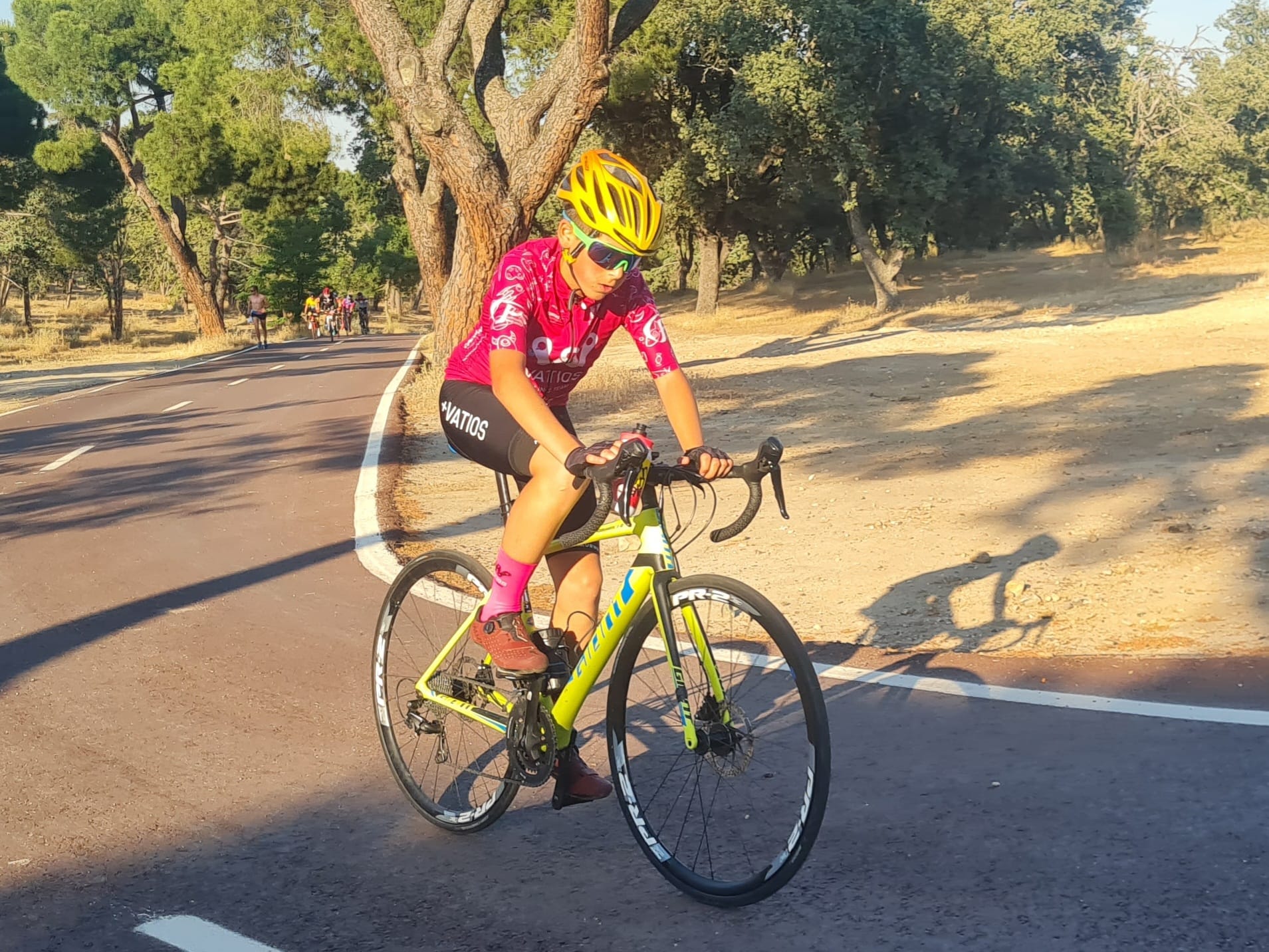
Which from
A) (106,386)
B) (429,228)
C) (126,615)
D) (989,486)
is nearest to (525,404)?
(126,615)

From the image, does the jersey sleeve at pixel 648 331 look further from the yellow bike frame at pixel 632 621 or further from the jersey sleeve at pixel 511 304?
the yellow bike frame at pixel 632 621

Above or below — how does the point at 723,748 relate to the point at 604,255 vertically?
below

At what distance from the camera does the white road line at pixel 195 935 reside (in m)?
3.76

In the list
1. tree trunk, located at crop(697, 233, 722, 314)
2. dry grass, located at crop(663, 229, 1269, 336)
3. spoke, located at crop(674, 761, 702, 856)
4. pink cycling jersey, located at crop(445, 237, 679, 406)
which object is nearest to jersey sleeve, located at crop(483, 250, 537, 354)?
pink cycling jersey, located at crop(445, 237, 679, 406)

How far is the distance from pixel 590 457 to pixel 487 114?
1775 centimetres

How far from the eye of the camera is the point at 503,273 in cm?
422

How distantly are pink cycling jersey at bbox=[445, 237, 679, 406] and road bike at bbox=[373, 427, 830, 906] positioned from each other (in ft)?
1.80

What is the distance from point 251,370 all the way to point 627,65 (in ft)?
38.3

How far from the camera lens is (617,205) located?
389 centimetres

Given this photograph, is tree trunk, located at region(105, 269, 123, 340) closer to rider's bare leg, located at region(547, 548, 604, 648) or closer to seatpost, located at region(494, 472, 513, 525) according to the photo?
seatpost, located at region(494, 472, 513, 525)

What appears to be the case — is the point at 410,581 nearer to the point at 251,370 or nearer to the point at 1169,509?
the point at 1169,509

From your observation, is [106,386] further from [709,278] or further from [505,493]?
[505,493]

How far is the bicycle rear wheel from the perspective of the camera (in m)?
4.62

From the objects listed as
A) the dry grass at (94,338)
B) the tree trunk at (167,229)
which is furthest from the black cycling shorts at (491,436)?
the tree trunk at (167,229)
